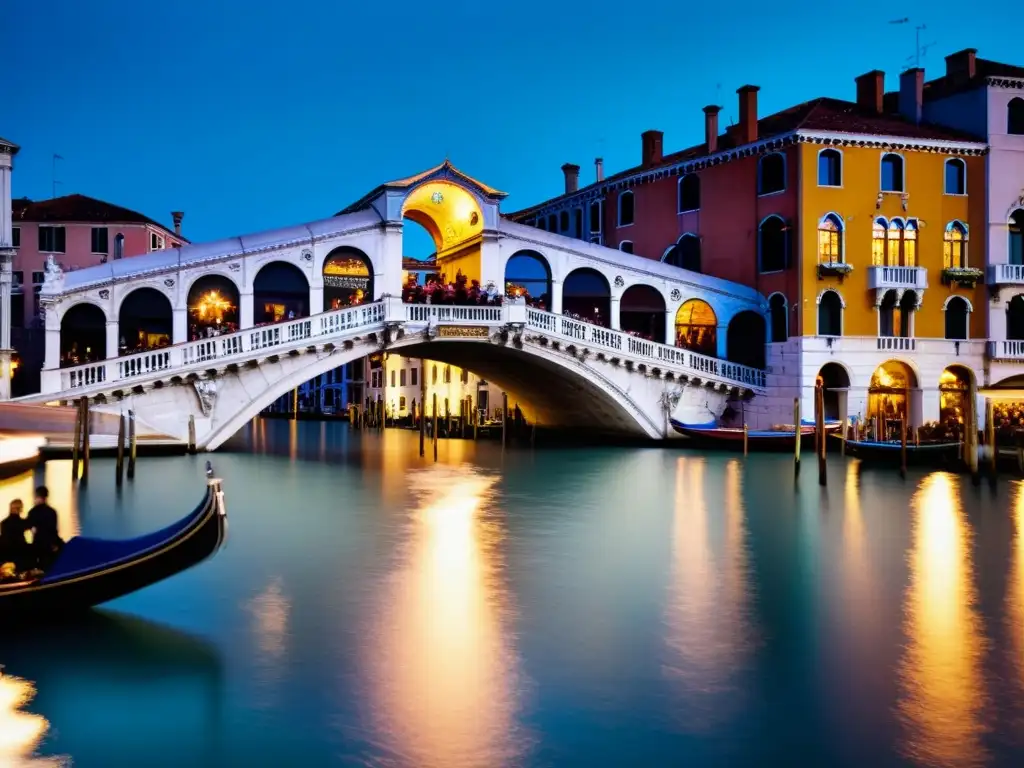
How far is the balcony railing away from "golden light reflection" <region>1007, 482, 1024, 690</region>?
473 inches

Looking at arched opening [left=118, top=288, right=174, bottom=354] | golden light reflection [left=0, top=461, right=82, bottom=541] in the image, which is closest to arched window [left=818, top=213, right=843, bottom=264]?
arched opening [left=118, top=288, right=174, bottom=354]

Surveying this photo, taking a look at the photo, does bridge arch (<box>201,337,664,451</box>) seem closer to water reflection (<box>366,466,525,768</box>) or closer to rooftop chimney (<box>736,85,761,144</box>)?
rooftop chimney (<box>736,85,761,144</box>)

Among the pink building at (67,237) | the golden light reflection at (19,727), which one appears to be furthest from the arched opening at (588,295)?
the golden light reflection at (19,727)

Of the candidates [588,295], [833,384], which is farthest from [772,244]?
[588,295]

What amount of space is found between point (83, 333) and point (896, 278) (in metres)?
15.0

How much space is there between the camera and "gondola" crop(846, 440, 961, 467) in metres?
19.3

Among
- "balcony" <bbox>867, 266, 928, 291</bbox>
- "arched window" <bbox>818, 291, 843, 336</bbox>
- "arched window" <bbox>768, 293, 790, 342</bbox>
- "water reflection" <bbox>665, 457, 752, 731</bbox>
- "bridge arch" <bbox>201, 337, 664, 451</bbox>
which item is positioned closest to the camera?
"water reflection" <bbox>665, 457, 752, 731</bbox>

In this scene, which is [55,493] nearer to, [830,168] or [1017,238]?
[830,168]

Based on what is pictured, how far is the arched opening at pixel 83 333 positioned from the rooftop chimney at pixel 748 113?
12972mm

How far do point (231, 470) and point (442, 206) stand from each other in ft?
24.4

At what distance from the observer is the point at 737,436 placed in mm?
22422

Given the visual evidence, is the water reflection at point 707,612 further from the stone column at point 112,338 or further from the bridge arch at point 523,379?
the stone column at point 112,338

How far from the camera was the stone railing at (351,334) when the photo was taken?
18.4 meters

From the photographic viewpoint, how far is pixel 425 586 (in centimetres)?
868
